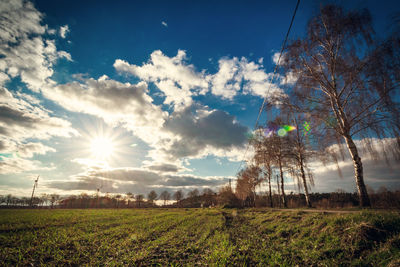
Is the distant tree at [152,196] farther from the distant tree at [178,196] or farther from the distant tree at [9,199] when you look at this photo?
the distant tree at [9,199]

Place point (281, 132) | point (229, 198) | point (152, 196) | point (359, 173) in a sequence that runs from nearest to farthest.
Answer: point (359, 173) < point (281, 132) < point (229, 198) < point (152, 196)

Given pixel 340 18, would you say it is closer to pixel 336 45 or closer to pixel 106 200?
pixel 336 45

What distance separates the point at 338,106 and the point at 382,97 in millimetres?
2443

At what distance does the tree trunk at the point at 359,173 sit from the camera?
11.1 metres

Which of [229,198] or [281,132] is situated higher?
[281,132]

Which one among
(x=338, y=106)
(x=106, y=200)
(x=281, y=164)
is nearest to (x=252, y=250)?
(x=338, y=106)

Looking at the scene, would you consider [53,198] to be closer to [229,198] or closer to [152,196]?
[152,196]

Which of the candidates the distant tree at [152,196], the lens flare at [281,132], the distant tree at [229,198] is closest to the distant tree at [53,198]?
the distant tree at [152,196]

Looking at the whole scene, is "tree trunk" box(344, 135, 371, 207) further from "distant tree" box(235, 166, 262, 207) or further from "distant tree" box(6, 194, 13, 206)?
"distant tree" box(6, 194, 13, 206)

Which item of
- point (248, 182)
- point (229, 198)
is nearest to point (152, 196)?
point (229, 198)

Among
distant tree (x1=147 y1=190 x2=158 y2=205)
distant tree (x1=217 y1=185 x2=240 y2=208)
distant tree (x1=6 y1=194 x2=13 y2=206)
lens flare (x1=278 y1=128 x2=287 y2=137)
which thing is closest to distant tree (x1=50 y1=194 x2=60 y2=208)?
distant tree (x1=6 y1=194 x2=13 y2=206)

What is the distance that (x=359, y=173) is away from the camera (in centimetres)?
1145

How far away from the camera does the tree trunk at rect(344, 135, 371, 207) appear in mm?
11086

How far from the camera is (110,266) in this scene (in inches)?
223
